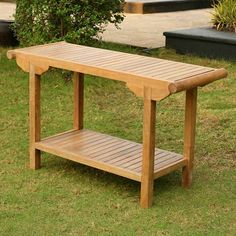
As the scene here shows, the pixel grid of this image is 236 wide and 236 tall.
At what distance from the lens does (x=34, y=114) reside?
5059mm

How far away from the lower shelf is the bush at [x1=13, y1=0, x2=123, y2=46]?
243cm

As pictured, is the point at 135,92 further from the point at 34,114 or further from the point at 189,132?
the point at 34,114

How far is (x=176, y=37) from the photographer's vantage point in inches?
376

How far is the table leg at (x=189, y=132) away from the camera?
4699 millimetres

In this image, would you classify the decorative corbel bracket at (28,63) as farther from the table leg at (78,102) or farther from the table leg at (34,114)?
the table leg at (78,102)

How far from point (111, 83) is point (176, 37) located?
2.01m

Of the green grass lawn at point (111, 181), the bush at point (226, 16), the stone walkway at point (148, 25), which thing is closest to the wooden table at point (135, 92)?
the green grass lawn at point (111, 181)

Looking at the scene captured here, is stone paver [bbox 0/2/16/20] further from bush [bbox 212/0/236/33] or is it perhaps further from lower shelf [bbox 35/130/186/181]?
lower shelf [bbox 35/130/186/181]

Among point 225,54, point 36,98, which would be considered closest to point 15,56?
point 36,98

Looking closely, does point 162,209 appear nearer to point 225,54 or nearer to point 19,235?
point 19,235

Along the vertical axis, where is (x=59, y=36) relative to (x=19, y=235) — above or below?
above

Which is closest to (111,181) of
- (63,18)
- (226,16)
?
(63,18)

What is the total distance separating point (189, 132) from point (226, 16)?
537 cm

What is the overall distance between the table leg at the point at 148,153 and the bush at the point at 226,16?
5.62m
